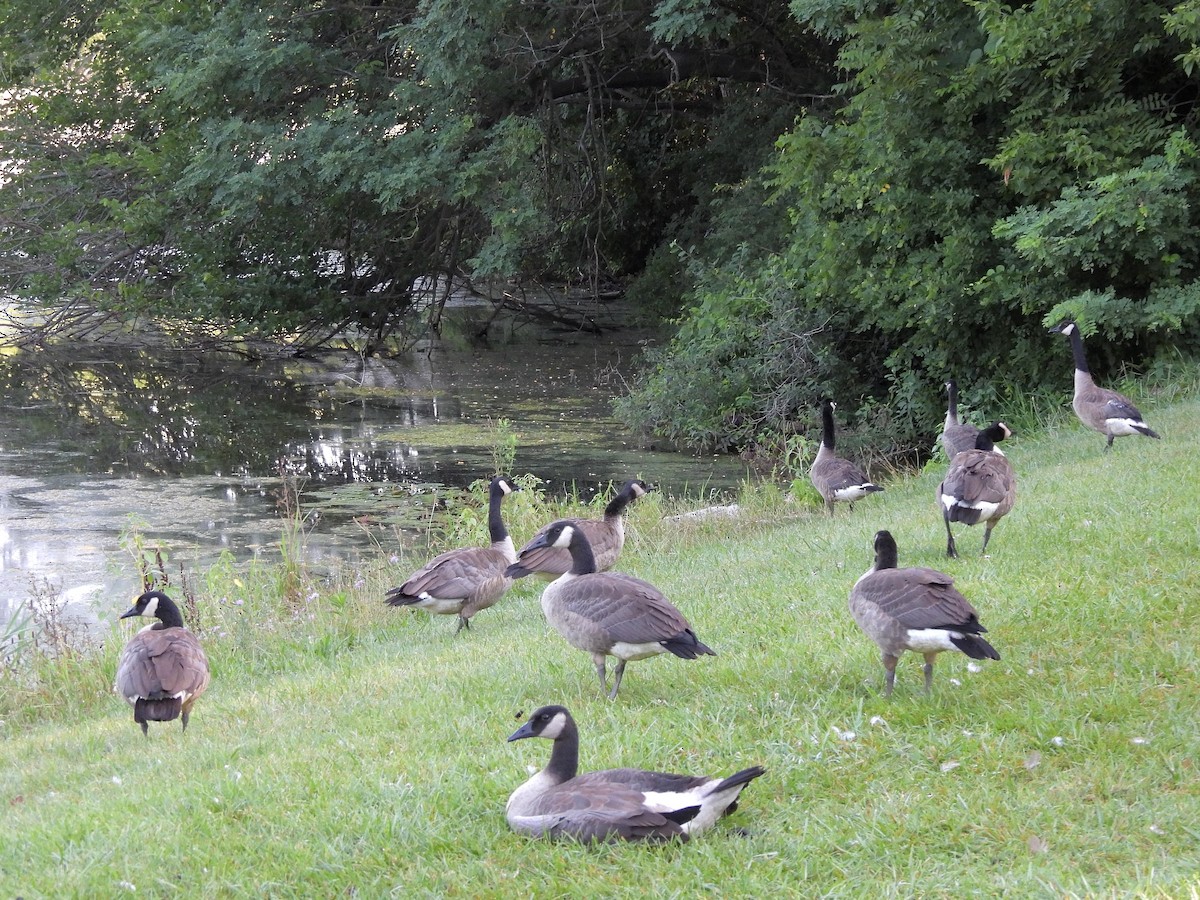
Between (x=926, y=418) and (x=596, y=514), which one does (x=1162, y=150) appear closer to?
(x=926, y=418)

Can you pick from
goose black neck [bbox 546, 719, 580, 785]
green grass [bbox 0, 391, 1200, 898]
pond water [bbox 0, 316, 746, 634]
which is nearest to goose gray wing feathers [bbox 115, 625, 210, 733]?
green grass [bbox 0, 391, 1200, 898]

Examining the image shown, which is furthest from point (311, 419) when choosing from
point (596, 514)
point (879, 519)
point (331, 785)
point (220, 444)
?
point (331, 785)

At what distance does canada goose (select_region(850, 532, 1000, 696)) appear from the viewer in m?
5.43

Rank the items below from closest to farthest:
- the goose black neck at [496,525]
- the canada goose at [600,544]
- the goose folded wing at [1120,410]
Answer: the canada goose at [600,544], the goose black neck at [496,525], the goose folded wing at [1120,410]

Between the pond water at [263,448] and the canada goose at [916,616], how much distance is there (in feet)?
24.5

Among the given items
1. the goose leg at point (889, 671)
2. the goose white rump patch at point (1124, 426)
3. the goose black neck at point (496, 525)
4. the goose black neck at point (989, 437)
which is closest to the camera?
the goose leg at point (889, 671)

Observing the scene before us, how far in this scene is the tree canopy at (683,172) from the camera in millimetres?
15609

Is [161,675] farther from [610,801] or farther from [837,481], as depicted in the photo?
[837,481]

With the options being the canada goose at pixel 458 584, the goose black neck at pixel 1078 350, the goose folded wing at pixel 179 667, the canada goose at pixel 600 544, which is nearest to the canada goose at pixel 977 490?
the canada goose at pixel 600 544

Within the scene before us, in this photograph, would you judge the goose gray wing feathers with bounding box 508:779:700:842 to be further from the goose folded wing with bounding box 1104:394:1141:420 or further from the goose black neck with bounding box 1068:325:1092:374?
the goose black neck with bounding box 1068:325:1092:374

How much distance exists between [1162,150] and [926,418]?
533cm

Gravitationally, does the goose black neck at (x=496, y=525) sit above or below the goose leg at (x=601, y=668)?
above

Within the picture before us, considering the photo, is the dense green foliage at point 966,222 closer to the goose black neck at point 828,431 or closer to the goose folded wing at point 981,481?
the goose black neck at point 828,431

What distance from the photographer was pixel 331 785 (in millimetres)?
5477
